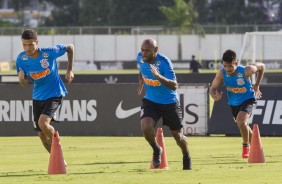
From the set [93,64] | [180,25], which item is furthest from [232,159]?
[180,25]

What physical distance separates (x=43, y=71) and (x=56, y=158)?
72.3 inches

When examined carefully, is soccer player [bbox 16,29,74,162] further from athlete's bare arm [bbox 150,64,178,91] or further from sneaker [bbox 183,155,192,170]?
sneaker [bbox 183,155,192,170]

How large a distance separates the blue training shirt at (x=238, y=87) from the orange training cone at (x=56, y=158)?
14.1ft

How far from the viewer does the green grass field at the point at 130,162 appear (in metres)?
14.4

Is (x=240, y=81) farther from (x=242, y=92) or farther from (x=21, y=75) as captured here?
(x=21, y=75)

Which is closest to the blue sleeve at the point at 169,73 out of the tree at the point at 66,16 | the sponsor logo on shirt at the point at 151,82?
the sponsor logo on shirt at the point at 151,82

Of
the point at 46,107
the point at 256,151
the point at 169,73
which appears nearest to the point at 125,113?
the point at 256,151

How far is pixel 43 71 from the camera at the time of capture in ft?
53.4

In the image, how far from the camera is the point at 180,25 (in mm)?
93188

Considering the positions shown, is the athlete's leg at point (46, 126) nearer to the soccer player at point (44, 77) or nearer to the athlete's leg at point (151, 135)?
the soccer player at point (44, 77)

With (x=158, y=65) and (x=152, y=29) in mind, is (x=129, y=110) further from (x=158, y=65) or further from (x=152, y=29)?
(x=152, y=29)

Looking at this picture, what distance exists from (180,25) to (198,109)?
Result: 67742mm

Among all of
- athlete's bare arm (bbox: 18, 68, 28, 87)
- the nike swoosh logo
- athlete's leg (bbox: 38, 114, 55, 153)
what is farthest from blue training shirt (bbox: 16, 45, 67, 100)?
the nike swoosh logo

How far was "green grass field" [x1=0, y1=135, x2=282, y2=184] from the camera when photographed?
14.4m
